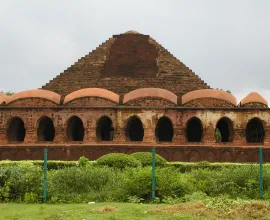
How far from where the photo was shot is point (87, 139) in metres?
18.5

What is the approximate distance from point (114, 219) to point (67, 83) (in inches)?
610

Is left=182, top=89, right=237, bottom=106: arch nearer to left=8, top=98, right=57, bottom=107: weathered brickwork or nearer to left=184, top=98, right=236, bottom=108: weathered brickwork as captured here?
left=184, top=98, right=236, bottom=108: weathered brickwork

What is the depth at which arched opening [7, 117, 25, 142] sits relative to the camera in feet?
64.2

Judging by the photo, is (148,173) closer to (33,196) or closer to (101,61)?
(33,196)

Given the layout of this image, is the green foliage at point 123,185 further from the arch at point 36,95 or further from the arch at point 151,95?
the arch at point 36,95

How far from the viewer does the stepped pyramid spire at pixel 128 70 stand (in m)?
21.5

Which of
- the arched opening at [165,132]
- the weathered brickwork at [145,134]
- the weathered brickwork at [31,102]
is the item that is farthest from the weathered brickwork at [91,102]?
the arched opening at [165,132]

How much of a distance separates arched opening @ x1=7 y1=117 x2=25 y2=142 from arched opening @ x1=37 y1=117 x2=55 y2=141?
993 millimetres

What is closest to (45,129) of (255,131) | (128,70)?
(128,70)

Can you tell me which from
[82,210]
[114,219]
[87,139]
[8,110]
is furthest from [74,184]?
[8,110]

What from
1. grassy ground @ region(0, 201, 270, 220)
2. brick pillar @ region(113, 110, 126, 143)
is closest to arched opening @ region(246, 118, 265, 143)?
brick pillar @ region(113, 110, 126, 143)

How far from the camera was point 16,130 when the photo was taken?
20.2 m

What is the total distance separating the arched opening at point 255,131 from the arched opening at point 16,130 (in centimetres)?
961

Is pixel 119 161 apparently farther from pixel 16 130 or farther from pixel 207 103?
pixel 16 130
